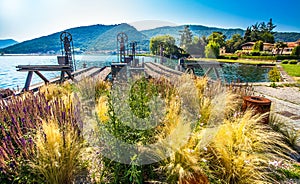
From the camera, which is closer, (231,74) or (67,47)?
(67,47)

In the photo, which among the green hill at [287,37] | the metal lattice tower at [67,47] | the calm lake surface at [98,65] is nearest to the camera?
the metal lattice tower at [67,47]

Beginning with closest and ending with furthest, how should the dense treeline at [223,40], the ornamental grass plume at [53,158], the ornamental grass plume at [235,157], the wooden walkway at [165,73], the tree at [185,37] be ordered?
the ornamental grass plume at [53,158], the ornamental grass plume at [235,157], the wooden walkway at [165,73], the dense treeline at [223,40], the tree at [185,37]

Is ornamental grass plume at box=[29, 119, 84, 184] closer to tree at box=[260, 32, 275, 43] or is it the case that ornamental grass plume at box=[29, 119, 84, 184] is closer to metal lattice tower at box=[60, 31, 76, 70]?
metal lattice tower at box=[60, 31, 76, 70]

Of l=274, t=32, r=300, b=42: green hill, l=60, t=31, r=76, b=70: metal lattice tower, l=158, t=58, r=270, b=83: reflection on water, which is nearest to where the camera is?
l=60, t=31, r=76, b=70: metal lattice tower

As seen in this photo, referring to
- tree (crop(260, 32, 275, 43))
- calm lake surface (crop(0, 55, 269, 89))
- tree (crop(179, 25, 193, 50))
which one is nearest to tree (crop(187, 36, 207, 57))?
tree (crop(179, 25, 193, 50))

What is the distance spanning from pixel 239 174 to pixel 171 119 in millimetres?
840

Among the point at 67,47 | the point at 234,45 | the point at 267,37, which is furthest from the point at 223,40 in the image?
the point at 67,47

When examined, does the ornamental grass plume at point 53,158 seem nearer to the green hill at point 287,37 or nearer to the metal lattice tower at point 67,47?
the metal lattice tower at point 67,47

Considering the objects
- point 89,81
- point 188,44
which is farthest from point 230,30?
point 89,81

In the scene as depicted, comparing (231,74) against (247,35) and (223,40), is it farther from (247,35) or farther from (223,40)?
(247,35)

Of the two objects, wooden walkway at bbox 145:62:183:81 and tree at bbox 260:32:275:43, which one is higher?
tree at bbox 260:32:275:43

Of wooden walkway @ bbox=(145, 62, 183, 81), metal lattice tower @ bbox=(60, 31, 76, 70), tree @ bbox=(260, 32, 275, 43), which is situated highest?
tree @ bbox=(260, 32, 275, 43)

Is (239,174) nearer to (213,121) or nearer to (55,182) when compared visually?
(213,121)

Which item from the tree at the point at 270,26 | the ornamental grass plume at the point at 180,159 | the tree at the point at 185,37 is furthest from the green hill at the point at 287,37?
the ornamental grass plume at the point at 180,159
